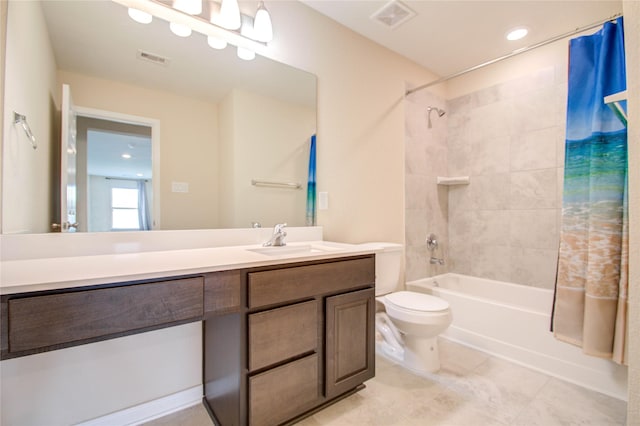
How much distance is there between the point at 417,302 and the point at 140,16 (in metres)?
2.19

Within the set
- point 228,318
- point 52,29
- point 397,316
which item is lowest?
point 397,316

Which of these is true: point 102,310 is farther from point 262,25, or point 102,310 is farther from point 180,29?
point 262,25

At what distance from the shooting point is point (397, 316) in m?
1.73

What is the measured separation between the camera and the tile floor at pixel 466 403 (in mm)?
1326

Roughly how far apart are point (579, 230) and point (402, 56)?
1953mm

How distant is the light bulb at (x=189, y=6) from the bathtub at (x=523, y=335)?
2.48m

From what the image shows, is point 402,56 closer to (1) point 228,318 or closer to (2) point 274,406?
(1) point 228,318

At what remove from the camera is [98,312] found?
0.81m

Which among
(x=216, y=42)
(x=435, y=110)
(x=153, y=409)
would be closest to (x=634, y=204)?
(x=216, y=42)

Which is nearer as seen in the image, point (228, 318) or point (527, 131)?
point (228, 318)

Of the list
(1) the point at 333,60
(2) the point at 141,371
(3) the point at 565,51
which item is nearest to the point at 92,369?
(2) the point at 141,371

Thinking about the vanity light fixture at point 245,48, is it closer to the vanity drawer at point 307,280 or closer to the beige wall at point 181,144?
the beige wall at point 181,144

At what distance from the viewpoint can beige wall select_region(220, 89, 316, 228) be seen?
162 centimetres

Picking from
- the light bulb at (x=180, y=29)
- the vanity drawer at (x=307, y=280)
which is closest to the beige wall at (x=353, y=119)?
the light bulb at (x=180, y=29)
